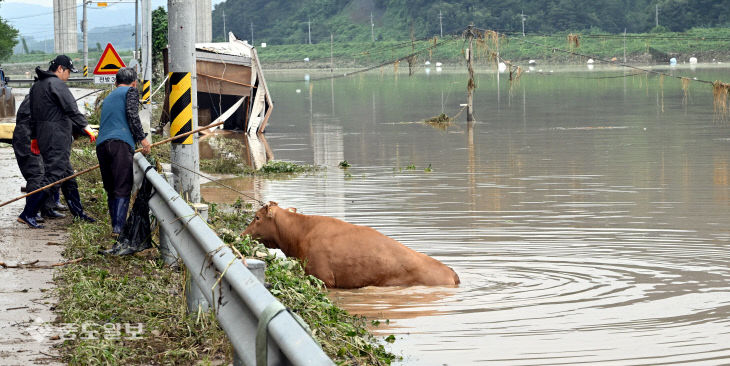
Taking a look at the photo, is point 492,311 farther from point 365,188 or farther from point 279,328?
point 365,188

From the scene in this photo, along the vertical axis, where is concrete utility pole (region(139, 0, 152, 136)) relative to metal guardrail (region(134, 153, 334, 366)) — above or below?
above

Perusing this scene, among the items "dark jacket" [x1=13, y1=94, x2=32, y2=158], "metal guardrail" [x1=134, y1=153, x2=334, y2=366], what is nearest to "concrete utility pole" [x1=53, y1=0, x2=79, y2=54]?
"dark jacket" [x1=13, y1=94, x2=32, y2=158]

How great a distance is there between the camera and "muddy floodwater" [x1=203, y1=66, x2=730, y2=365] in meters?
8.59

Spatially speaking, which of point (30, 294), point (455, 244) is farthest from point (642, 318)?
point (30, 294)

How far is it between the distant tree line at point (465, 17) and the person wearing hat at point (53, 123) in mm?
124182

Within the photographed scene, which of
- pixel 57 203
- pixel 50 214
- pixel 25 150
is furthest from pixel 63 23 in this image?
pixel 50 214

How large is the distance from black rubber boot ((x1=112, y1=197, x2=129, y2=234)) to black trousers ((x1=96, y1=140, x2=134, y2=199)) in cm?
5

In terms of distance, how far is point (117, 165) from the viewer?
33.8 feet

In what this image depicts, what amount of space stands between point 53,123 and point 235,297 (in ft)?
24.7

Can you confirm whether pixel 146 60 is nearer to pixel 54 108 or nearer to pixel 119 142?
pixel 54 108

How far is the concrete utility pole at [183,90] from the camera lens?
1019cm

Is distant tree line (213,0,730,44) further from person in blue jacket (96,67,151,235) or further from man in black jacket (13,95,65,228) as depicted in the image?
person in blue jacket (96,67,151,235)

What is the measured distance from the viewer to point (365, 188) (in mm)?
18984

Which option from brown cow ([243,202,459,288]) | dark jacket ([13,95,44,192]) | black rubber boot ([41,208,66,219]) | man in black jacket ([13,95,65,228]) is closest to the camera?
brown cow ([243,202,459,288])
